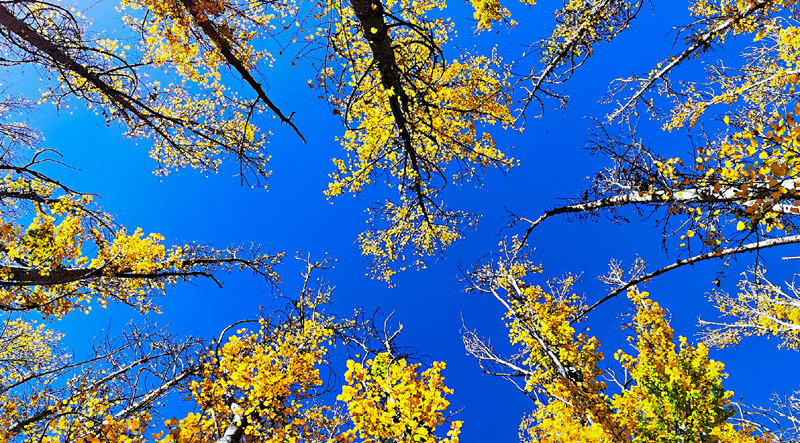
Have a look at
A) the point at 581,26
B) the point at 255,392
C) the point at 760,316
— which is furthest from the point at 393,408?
the point at 760,316

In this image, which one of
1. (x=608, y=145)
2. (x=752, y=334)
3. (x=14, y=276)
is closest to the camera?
(x=608, y=145)

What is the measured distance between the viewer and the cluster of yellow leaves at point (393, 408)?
293 cm

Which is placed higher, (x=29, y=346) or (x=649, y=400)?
(x=29, y=346)

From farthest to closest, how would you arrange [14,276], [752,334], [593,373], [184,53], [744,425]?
[752,334]
[593,373]
[744,425]
[184,53]
[14,276]

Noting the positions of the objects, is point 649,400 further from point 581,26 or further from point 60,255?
point 60,255

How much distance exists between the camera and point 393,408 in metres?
3.05

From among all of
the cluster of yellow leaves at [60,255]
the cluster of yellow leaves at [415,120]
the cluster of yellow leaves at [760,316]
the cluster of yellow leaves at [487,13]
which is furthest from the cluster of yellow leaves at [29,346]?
the cluster of yellow leaves at [760,316]

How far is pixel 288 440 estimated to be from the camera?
5.16 meters

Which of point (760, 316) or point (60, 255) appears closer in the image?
point (60, 255)

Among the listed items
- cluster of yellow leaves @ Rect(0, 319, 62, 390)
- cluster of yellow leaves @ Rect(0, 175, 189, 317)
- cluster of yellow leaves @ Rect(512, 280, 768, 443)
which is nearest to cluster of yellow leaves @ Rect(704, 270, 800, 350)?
cluster of yellow leaves @ Rect(512, 280, 768, 443)

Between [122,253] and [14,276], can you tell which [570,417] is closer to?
[122,253]

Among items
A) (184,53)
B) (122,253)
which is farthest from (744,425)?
(184,53)

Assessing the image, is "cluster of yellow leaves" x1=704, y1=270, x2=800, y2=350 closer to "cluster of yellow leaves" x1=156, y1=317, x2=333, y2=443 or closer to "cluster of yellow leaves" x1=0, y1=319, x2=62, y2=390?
"cluster of yellow leaves" x1=156, y1=317, x2=333, y2=443

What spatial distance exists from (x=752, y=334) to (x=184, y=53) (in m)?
19.1
